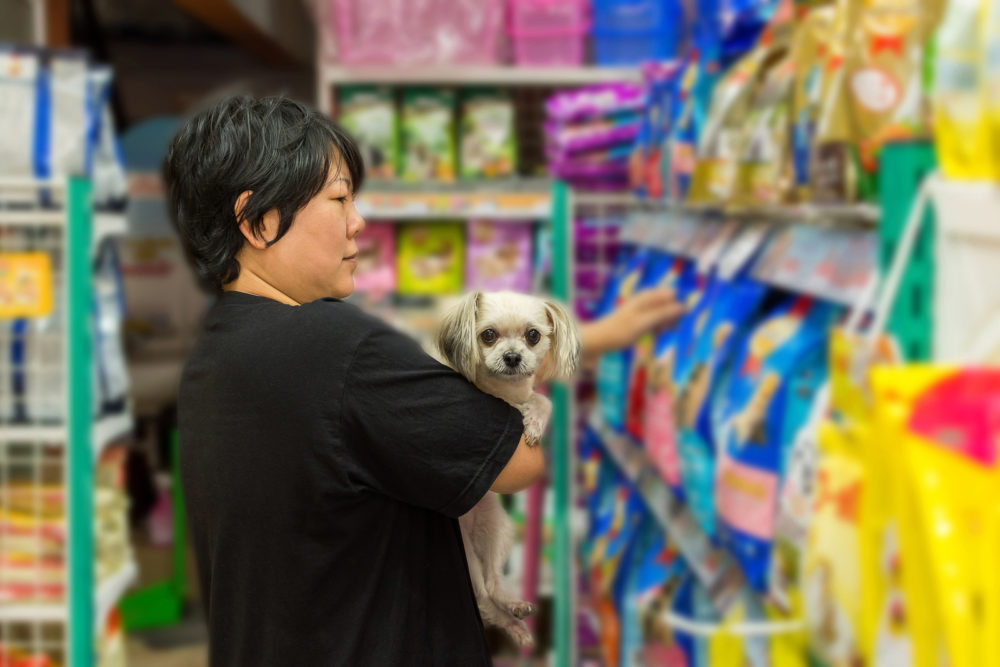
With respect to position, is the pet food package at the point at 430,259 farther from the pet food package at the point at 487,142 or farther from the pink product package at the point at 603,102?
the pink product package at the point at 603,102

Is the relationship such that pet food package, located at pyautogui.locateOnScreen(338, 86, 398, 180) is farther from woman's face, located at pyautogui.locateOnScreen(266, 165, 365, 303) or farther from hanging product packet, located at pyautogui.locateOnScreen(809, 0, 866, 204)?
woman's face, located at pyautogui.locateOnScreen(266, 165, 365, 303)

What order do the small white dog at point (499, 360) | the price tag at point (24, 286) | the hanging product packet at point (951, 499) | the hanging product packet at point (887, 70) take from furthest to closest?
the price tag at point (24, 286) → the small white dog at point (499, 360) → the hanging product packet at point (887, 70) → the hanging product packet at point (951, 499)

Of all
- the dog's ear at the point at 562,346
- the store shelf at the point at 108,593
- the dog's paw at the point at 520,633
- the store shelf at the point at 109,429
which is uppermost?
the dog's ear at the point at 562,346

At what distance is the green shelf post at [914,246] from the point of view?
857 mm

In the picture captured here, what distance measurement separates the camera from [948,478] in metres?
0.61

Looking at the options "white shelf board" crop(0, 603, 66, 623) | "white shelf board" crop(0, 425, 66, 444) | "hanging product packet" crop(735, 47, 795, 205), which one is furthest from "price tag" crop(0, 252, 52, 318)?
"hanging product packet" crop(735, 47, 795, 205)

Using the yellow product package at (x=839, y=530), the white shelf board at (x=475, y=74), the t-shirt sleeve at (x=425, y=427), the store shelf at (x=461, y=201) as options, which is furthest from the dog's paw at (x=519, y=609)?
the white shelf board at (x=475, y=74)

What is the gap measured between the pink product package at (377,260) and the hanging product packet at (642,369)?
1139 mm

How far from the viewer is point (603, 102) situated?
10.2ft

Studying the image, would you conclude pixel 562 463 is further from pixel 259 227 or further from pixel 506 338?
pixel 259 227

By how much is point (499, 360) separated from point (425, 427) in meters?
0.24

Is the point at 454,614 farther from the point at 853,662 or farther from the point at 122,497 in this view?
the point at 122,497

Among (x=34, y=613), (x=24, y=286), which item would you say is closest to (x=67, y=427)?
(x=24, y=286)

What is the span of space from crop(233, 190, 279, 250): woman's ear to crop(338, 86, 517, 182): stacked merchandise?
2.32 metres
